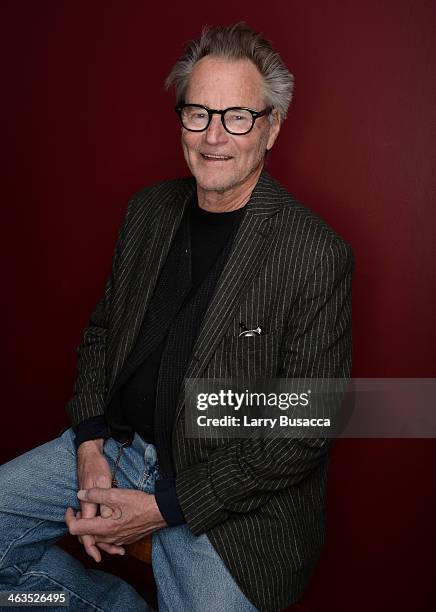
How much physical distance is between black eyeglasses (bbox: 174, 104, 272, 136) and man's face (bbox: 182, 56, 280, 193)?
0.01 m

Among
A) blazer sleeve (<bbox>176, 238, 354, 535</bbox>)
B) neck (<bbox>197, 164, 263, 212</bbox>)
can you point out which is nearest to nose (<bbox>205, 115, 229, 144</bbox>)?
neck (<bbox>197, 164, 263, 212</bbox>)

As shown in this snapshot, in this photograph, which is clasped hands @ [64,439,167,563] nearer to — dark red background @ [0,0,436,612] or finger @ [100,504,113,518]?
finger @ [100,504,113,518]

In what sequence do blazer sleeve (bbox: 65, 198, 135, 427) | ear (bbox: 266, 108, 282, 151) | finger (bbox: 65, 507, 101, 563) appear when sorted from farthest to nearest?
blazer sleeve (bbox: 65, 198, 135, 427)
ear (bbox: 266, 108, 282, 151)
finger (bbox: 65, 507, 101, 563)

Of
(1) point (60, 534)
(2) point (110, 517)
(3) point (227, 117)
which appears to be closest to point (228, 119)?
(3) point (227, 117)

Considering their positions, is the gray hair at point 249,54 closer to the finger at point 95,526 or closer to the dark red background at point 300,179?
the dark red background at point 300,179

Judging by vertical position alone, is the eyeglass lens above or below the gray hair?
below

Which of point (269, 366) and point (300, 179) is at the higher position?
point (300, 179)

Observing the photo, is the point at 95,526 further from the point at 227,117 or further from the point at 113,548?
the point at 227,117

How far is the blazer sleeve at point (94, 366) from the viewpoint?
212 centimetres

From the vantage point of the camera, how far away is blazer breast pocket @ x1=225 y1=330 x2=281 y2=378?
1877mm

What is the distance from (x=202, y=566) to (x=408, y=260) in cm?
99

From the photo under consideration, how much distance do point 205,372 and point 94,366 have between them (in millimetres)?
441

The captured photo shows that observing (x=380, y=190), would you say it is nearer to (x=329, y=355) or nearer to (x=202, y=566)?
(x=329, y=355)

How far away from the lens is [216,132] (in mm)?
1921
